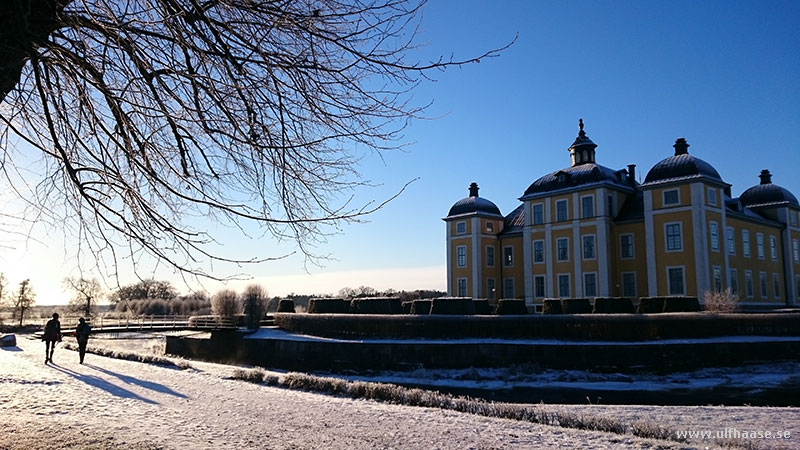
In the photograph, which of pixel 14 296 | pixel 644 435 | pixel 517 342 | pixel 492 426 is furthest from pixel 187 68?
pixel 14 296

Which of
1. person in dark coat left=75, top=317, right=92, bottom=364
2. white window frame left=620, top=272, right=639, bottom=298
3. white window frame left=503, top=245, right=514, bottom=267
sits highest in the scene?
white window frame left=503, top=245, right=514, bottom=267

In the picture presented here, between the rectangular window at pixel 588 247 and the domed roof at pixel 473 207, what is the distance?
28.6 ft

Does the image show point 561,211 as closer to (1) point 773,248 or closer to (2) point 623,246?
(2) point 623,246

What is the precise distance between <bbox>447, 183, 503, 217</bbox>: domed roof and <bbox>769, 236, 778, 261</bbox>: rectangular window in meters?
17.2

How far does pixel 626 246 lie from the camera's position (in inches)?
1407

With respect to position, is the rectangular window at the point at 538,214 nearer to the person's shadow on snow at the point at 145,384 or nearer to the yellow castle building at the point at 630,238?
the yellow castle building at the point at 630,238

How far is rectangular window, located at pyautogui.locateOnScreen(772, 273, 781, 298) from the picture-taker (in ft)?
124

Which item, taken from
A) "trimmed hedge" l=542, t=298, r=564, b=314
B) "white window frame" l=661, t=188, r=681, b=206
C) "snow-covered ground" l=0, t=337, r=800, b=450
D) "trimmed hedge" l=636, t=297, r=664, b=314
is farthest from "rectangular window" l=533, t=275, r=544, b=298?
"snow-covered ground" l=0, t=337, r=800, b=450

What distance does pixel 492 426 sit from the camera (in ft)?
26.9

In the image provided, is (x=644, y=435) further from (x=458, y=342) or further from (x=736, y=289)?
(x=736, y=289)

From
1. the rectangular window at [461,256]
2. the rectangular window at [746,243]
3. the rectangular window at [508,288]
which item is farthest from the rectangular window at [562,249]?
the rectangular window at [746,243]

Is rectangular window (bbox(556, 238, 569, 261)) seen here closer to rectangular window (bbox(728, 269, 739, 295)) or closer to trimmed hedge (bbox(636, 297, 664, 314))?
rectangular window (bbox(728, 269, 739, 295))

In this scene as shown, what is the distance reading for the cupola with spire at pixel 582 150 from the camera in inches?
1583

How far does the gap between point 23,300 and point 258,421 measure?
51015 millimetres
